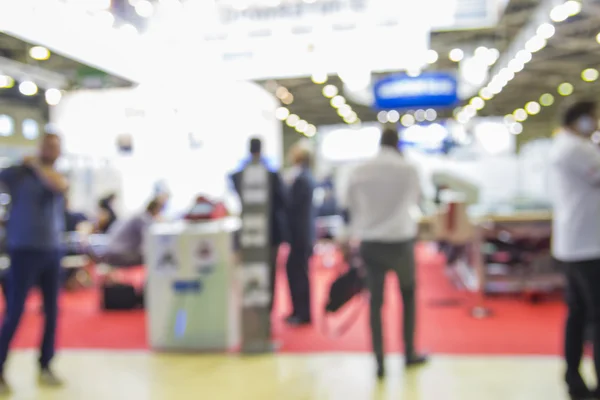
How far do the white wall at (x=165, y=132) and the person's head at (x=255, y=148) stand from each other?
3.45 meters

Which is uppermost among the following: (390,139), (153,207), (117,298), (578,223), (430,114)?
(430,114)

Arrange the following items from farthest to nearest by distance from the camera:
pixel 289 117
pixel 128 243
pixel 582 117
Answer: pixel 289 117 < pixel 128 243 < pixel 582 117

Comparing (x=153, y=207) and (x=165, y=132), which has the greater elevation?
(x=165, y=132)

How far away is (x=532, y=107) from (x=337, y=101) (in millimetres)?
8600

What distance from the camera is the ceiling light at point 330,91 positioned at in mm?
18278

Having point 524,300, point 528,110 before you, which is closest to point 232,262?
point 524,300

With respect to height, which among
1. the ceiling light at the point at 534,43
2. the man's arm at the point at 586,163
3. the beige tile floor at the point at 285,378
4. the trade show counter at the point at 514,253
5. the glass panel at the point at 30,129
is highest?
the ceiling light at the point at 534,43

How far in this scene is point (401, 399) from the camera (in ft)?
11.0

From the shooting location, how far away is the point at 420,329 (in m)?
5.11

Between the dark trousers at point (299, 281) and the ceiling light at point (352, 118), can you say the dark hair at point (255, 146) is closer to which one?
the dark trousers at point (299, 281)

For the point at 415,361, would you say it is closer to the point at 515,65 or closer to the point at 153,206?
the point at 153,206

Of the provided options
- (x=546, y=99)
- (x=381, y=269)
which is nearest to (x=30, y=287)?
(x=381, y=269)

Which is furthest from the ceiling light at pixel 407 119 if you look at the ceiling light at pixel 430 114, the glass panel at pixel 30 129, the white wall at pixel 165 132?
the white wall at pixel 165 132

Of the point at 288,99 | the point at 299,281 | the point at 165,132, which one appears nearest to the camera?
the point at 299,281
